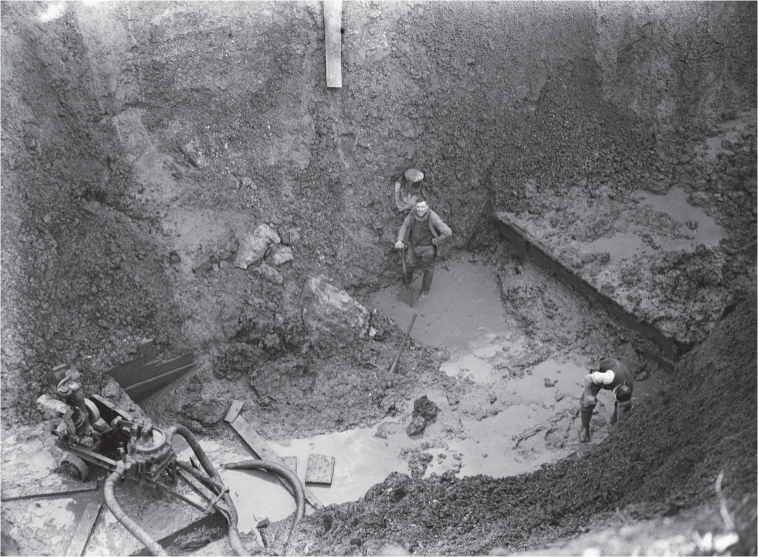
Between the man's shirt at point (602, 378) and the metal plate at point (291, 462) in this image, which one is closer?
the man's shirt at point (602, 378)

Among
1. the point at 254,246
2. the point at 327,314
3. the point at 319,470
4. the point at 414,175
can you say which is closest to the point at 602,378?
the point at 319,470

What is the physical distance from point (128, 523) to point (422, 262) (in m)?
4.94

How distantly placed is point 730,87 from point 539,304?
449 centimetres

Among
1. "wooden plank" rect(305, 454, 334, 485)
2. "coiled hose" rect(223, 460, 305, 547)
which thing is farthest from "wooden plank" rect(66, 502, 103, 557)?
"wooden plank" rect(305, 454, 334, 485)

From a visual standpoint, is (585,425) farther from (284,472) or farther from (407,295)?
(284,472)

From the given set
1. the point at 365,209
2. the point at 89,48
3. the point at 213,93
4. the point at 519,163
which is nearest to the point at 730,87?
the point at 519,163

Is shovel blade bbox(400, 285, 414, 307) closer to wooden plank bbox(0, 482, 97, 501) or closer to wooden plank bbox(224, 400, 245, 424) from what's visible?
wooden plank bbox(224, 400, 245, 424)

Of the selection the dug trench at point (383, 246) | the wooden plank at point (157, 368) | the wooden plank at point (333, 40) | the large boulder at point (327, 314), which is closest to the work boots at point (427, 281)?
the dug trench at point (383, 246)

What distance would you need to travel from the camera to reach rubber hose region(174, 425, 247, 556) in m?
5.96

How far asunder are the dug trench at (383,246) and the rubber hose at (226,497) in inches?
8.1

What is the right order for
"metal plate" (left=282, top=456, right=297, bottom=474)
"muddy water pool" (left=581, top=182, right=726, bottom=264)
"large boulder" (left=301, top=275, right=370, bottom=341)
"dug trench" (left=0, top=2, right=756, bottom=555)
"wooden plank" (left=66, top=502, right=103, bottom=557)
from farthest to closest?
"muddy water pool" (left=581, top=182, right=726, bottom=264) → "large boulder" (left=301, top=275, right=370, bottom=341) → "metal plate" (left=282, top=456, right=297, bottom=474) → "dug trench" (left=0, top=2, right=756, bottom=555) → "wooden plank" (left=66, top=502, right=103, bottom=557)

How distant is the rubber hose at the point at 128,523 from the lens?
5.56 metres

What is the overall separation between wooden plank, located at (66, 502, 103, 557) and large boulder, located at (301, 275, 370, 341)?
10.5 feet

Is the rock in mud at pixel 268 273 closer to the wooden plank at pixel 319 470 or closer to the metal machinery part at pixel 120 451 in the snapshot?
the wooden plank at pixel 319 470
